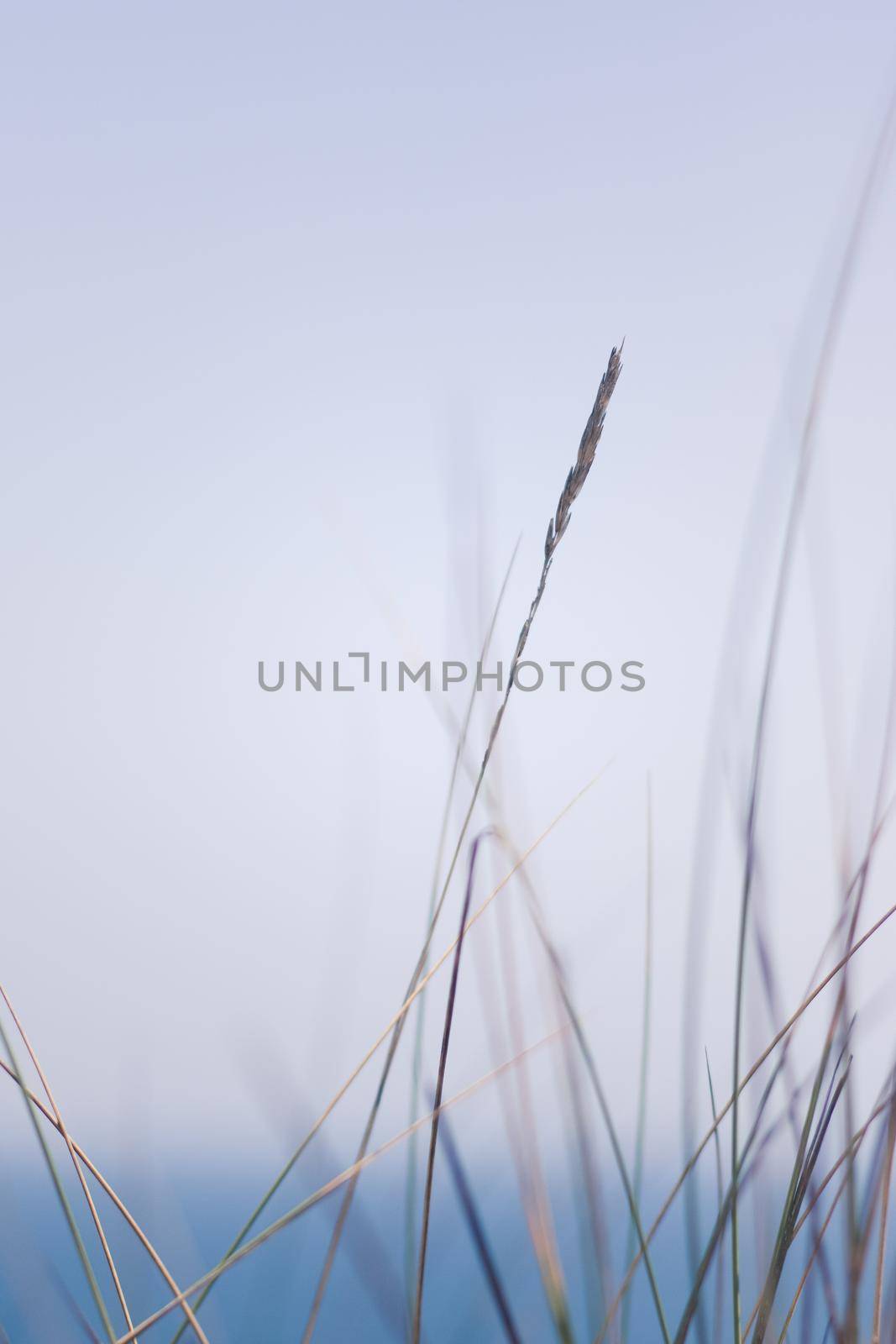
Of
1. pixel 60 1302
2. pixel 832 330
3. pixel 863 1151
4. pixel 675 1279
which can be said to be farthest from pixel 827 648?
pixel 675 1279

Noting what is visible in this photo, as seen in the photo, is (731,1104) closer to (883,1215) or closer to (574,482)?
(883,1215)

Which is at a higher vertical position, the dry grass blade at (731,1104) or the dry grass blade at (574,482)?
the dry grass blade at (574,482)

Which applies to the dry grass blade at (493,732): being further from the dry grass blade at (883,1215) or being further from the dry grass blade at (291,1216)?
the dry grass blade at (883,1215)

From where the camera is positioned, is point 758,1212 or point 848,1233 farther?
point 758,1212

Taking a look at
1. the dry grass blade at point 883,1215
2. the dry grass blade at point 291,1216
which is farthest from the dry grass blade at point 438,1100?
the dry grass blade at point 883,1215

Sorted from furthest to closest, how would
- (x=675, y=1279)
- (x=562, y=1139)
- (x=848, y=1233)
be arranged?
(x=675, y=1279), (x=562, y=1139), (x=848, y=1233)

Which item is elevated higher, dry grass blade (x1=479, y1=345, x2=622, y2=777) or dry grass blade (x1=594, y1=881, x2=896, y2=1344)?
dry grass blade (x1=479, y1=345, x2=622, y2=777)

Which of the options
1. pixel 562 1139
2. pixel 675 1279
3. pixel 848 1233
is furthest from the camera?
pixel 675 1279

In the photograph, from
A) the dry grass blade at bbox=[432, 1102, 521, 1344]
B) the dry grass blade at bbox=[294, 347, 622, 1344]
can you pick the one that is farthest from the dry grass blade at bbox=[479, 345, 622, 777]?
the dry grass blade at bbox=[432, 1102, 521, 1344]

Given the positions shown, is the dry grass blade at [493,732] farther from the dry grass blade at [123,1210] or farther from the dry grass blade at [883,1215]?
the dry grass blade at [883,1215]

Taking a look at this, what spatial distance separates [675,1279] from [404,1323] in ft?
6.52

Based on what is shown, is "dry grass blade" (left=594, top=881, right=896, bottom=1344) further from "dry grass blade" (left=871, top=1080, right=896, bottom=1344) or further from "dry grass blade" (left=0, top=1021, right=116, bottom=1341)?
"dry grass blade" (left=0, top=1021, right=116, bottom=1341)

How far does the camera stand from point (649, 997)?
414 millimetres

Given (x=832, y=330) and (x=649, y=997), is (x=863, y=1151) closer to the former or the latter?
(x=649, y=997)
